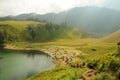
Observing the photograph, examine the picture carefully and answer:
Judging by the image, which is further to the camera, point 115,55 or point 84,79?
point 115,55

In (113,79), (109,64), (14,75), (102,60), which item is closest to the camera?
(113,79)

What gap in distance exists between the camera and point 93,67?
43000 millimetres

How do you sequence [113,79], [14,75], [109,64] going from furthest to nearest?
[14,75]
[109,64]
[113,79]

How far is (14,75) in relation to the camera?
120 metres

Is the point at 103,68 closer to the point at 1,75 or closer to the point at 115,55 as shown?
the point at 115,55

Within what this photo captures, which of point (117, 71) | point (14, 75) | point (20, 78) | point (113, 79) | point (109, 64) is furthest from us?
point (14, 75)

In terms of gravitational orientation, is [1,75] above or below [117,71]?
below

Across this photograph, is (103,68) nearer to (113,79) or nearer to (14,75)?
(113,79)

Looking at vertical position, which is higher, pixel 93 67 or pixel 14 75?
pixel 93 67

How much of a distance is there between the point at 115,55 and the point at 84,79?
24.5 ft

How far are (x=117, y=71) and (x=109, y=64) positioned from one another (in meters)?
3.39

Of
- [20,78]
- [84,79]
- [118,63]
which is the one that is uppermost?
[118,63]

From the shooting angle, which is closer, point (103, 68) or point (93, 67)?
point (103, 68)

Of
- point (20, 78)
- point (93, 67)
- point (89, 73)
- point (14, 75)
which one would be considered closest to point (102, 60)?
point (93, 67)
